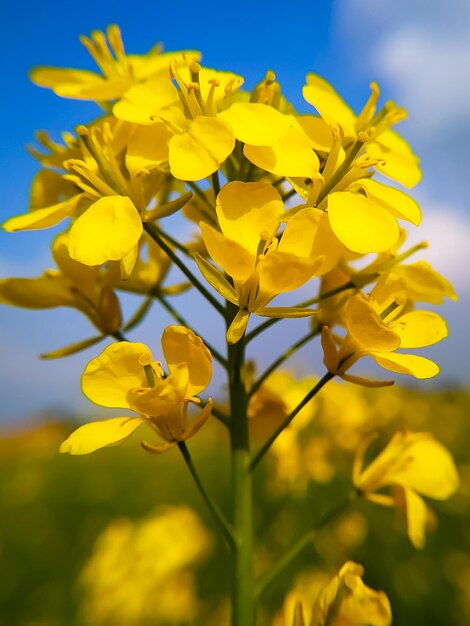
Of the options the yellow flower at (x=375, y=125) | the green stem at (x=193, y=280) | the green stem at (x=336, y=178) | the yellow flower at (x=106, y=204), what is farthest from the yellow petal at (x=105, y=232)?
the yellow flower at (x=375, y=125)

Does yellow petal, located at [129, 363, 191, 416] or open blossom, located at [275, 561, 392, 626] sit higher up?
yellow petal, located at [129, 363, 191, 416]

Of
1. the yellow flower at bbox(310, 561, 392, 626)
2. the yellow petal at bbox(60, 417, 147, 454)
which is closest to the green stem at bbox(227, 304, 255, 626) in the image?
the yellow flower at bbox(310, 561, 392, 626)

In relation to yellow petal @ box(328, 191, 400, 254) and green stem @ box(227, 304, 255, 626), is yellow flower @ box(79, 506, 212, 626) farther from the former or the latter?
yellow petal @ box(328, 191, 400, 254)

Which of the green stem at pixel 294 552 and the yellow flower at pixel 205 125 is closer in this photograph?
the yellow flower at pixel 205 125

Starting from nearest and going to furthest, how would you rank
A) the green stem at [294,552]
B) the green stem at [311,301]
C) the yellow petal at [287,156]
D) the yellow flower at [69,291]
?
1. the yellow petal at [287,156]
2. the green stem at [294,552]
3. the green stem at [311,301]
4. the yellow flower at [69,291]

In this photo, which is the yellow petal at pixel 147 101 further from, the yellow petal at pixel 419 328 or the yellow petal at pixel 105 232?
the yellow petal at pixel 419 328

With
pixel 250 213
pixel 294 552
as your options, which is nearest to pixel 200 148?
pixel 250 213

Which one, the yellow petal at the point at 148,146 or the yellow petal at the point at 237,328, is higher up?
the yellow petal at the point at 148,146
